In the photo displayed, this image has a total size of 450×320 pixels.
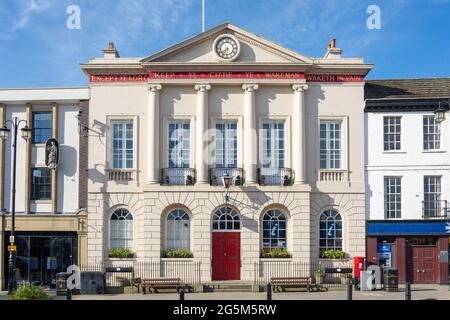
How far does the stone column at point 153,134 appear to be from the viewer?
89.7 feet

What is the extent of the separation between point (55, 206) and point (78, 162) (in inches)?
96.0

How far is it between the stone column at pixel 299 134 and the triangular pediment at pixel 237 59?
1529 mm

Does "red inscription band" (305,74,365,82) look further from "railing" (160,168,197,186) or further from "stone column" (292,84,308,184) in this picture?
"railing" (160,168,197,186)

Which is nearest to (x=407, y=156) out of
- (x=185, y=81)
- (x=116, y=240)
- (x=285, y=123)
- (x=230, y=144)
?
(x=285, y=123)

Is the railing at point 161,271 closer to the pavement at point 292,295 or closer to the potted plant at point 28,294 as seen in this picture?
the pavement at point 292,295

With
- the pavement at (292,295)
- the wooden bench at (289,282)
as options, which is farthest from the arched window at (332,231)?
the wooden bench at (289,282)

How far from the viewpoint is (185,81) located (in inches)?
1094

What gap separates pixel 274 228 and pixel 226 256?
2.66m

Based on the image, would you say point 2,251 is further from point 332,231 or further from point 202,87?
point 332,231

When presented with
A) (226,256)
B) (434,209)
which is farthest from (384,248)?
(226,256)

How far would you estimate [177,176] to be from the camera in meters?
27.6

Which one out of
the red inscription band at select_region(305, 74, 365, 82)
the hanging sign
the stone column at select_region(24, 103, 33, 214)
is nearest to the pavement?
the stone column at select_region(24, 103, 33, 214)

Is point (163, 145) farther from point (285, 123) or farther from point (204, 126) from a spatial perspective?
point (285, 123)
